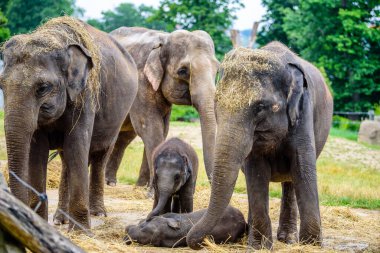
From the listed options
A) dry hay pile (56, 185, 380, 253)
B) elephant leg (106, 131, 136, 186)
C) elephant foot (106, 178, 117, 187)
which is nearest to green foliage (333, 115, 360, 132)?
elephant leg (106, 131, 136, 186)

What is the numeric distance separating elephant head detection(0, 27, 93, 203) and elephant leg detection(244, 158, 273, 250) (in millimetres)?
2092

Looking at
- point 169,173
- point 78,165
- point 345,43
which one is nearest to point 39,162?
point 78,165

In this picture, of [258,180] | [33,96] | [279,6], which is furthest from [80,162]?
[279,6]

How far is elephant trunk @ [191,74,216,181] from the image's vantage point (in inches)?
487

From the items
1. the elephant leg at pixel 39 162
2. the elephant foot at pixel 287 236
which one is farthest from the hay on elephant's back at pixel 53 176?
the elephant foot at pixel 287 236

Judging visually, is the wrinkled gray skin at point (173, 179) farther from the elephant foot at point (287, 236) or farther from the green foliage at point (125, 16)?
the green foliage at point (125, 16)

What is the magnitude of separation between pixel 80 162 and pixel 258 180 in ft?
6.56

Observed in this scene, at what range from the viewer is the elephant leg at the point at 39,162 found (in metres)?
8.89

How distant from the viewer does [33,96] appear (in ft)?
25.9

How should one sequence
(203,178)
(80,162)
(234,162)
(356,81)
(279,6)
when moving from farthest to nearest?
1. (279,6)
2. (356,81)
3. (203,178)
4. (80,162)
5. (234,162)

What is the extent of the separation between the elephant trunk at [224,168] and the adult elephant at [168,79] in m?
5.05

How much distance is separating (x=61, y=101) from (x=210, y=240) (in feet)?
7.19

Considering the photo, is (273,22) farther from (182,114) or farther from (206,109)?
(206,109)

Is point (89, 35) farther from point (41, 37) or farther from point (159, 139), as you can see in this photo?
point (159, 139)
